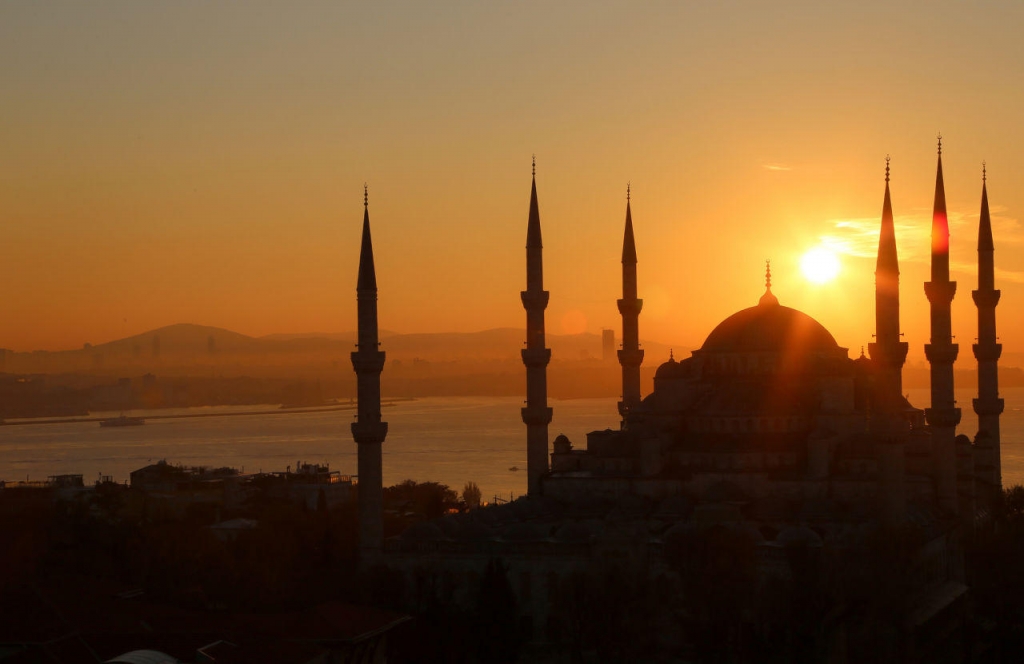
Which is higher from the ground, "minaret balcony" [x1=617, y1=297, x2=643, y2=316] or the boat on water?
"minaret balcony" [x1=617, y1=297, x2=643, y2=316]

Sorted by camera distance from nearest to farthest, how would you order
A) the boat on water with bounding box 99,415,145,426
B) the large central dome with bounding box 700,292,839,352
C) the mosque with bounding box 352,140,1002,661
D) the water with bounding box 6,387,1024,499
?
the mosque with bounding box 352,140,1002,661 → the large central dome with bounding box 700,292,839,352 → the water with bounding box 6,387,1024,499 → the boat on water with bounding box 99,415,145,426

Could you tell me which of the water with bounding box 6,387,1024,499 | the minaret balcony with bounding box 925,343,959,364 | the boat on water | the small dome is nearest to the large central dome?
the small dome

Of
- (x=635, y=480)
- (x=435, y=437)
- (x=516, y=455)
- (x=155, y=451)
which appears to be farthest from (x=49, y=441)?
(x=635, y=480)

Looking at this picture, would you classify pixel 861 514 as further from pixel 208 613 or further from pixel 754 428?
pixel 208 613

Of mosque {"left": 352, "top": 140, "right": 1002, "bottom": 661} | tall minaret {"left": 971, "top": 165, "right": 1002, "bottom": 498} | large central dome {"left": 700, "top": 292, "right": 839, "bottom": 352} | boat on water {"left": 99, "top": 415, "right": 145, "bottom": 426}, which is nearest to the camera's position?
mosque {"left": 352, "top": 140, "right": 1002, "bottom": 661}

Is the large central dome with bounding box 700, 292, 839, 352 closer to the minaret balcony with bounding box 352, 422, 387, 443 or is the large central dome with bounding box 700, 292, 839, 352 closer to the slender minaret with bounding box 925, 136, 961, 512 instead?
the slender minaret with bounding box 925, 136, 961, 512

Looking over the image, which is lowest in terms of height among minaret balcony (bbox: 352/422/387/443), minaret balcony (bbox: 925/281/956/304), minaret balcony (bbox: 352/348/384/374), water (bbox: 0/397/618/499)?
water (bbox: 0/397/618/499)

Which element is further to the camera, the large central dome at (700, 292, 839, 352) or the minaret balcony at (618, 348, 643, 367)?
the minaret balcony at (618, 348, 643, 367)
